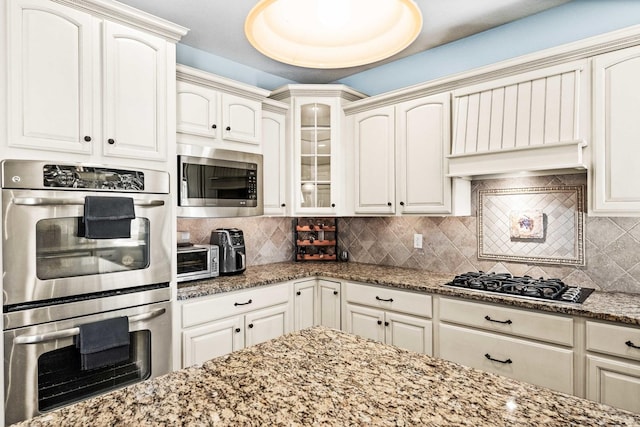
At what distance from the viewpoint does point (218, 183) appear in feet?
8.82

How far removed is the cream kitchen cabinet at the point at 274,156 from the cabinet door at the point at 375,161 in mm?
601

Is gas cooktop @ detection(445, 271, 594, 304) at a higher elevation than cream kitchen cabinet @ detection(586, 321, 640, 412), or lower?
higher

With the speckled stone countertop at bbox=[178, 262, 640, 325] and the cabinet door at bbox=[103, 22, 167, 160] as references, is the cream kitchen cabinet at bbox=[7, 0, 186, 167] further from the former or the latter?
the speckled stone countertop at bbox=[178, 262, 640, 325]

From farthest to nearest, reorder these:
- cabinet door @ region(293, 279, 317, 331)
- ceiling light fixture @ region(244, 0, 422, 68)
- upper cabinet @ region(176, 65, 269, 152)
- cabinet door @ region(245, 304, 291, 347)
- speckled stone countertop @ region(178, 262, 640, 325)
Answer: cabinet door @ region(293, 279, 317, 331) < cabinet door @ region(245, 304, 291, 347) < upper cabinet @ region(176, 65, 269, 152) < speckled stone countertop @ region(178, 262, 640, 325) < ceiling light fixture @ region(244, 0, 422, 68)

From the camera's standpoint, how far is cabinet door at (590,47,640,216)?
1.98 m

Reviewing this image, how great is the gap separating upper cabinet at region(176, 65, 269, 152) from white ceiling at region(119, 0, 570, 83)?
388 millimetres

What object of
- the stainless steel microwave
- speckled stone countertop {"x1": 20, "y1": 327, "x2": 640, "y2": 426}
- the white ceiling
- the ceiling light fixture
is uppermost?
the white ceiling

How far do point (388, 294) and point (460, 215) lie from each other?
29.4 inches

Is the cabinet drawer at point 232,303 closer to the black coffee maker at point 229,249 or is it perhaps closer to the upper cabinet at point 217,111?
the black coffee maker at point 229,249

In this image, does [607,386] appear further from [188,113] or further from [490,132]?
[188,113]

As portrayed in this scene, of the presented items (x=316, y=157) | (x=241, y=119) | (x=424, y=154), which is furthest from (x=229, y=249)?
(x=424, y=154)

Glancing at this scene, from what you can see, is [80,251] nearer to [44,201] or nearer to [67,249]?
[67,249]

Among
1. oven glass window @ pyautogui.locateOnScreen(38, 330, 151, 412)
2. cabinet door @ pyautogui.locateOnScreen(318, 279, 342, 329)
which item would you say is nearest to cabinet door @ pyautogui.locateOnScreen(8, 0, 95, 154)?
oven glass window @ pyautogui.locateOnScreen(38, 330, 151, 412)

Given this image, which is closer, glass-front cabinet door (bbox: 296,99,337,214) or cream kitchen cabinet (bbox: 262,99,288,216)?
cream kitchen cabinet (bbox: 262,99,288,216)
